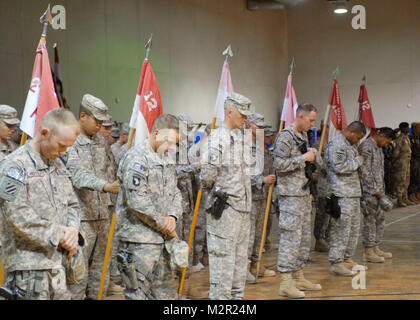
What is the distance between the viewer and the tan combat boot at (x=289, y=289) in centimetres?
521

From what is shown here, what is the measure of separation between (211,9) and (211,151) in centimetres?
870

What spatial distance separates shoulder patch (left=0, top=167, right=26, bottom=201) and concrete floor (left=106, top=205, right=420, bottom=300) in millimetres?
2679

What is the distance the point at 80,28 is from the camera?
29.3 ft

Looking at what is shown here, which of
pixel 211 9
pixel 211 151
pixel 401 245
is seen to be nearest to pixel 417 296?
pixel 211 151

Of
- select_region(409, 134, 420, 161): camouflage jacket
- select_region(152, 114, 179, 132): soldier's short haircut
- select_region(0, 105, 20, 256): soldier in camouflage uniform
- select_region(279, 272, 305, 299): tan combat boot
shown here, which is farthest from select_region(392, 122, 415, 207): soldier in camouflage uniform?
select_region(152, 114, 179, 132): soldier's short haircut

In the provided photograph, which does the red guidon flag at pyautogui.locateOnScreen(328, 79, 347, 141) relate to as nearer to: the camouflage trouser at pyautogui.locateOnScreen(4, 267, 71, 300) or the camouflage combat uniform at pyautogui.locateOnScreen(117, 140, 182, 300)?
the camouflage combat uniform at pyautogui.locateOnScreen(117, 140, 182, 300)

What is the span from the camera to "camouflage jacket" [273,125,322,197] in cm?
518

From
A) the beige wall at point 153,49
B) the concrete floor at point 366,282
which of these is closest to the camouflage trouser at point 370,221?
the concrete floor at point 366,282

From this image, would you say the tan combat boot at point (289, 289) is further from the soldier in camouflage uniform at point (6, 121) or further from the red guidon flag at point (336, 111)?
the red guidon flag at point (336, 111)

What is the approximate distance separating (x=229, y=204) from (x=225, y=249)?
0.32 meters

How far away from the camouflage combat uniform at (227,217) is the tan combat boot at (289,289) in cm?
95

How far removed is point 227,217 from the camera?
4273 millimetres
